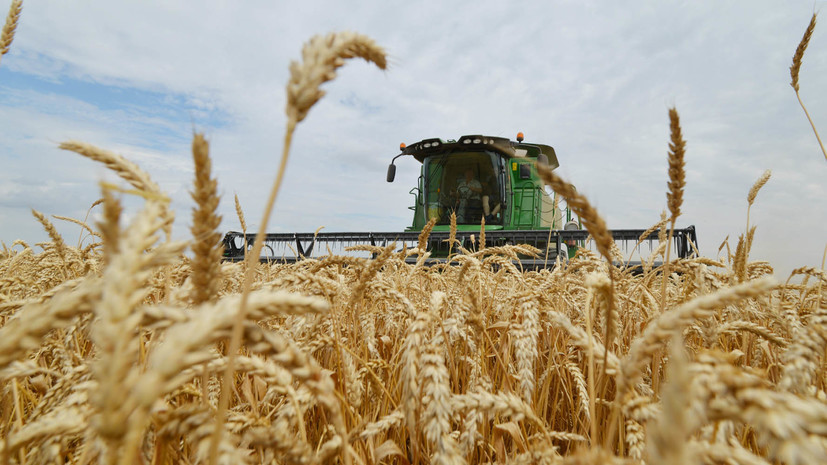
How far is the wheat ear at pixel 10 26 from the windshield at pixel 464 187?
895cm

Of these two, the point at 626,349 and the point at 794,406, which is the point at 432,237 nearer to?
the point at 626,349

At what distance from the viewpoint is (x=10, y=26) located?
144 centimetres

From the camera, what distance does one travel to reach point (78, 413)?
712 mm

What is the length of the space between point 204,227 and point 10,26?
160 centimetres

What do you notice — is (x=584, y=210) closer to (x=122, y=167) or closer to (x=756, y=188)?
(x=122, y=167)

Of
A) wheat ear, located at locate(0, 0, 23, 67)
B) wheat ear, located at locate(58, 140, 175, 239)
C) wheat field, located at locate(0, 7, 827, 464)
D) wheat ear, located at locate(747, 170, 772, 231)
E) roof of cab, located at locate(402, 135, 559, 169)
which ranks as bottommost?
Result: wheat field, located at locate(0, 7, 827, 464)

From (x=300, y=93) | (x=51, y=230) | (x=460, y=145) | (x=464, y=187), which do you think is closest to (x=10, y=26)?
(x=51, y=230)

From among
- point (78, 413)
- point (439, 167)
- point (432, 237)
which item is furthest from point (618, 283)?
point (439, 167)

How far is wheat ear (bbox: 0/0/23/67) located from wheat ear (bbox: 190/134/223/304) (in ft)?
4.80

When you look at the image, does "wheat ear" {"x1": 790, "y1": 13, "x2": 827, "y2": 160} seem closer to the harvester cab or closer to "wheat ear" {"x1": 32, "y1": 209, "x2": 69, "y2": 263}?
"wheat ear" {"x1": 32, "y1": 209, "x2": 69, "y2": 263}

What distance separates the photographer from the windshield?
10.2 metres

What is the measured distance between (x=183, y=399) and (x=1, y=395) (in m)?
0.40

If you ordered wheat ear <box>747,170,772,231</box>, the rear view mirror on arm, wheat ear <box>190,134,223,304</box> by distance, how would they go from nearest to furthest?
wheat ear <box>190,134,223,304</box> → wheat ear <box>747,170,772,231</box> → the rear view mirror on arm

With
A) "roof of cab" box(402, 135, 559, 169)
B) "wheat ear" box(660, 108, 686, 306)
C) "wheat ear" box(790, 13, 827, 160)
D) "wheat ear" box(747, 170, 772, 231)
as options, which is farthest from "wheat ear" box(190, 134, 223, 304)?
"roof of cab" box(402, 135, 559, 169)
